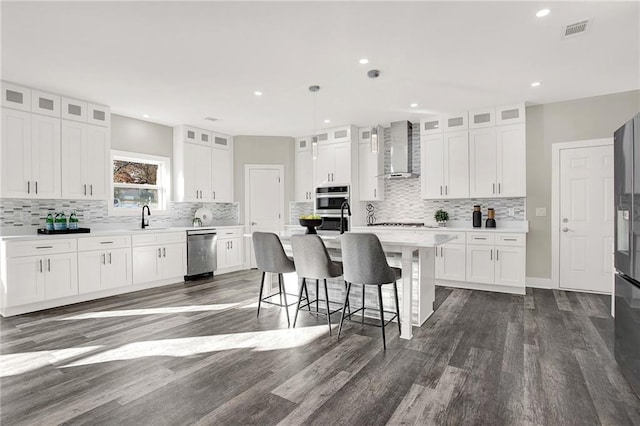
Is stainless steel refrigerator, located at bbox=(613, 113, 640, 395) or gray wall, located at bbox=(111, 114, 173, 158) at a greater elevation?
gray wall, located at bbox=(111, 114, 173, 158)

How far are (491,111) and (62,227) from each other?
619 cm

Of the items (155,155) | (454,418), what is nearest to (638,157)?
(454,418)

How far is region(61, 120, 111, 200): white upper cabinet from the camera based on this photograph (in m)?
4.47

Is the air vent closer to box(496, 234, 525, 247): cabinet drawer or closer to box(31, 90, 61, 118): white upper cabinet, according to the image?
box(496, 234, 525, 247): cabinet drawer

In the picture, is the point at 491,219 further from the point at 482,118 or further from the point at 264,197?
the point at 264,197

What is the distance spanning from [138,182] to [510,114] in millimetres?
5966

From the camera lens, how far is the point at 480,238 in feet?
16.0

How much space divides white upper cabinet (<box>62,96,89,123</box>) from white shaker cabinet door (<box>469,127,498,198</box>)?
5.60 metres

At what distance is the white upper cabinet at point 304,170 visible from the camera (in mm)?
6863

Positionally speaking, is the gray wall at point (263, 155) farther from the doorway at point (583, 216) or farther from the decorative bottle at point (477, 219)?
the doorway at point (583, 216)

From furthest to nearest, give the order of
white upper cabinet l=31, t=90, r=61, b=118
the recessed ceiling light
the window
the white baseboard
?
the window → the white baseboard → white upper cabinet l=31, t=90, r=61, b=118 → the recessed ceiling light

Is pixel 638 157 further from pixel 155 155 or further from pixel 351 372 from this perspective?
pixel 155 155

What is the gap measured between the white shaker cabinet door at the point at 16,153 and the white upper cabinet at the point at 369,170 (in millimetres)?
4831

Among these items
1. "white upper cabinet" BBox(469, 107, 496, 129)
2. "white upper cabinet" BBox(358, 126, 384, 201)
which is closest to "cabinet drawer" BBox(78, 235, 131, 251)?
"white upper cabinet" BBox(358, 126, 384, 201)
